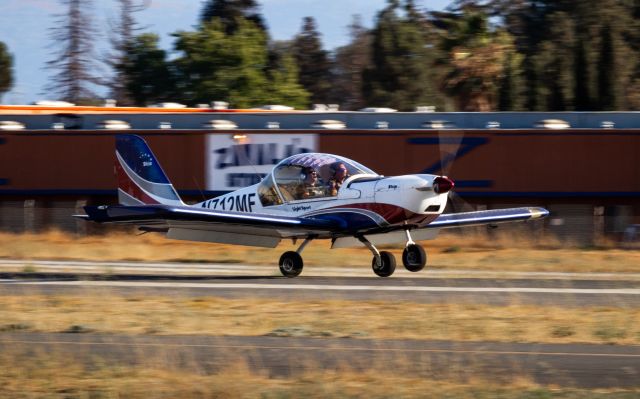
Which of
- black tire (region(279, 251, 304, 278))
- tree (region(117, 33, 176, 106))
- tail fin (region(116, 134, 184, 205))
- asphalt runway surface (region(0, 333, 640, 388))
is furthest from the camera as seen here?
tree (region(117, 33, 176, 106))

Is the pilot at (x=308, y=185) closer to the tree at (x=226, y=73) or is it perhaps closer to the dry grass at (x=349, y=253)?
the dry grass at (x=349, y=253)

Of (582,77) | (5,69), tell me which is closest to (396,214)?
(582,77)

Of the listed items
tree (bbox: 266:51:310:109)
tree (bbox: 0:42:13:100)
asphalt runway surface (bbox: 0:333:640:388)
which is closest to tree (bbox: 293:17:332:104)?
tree (bbox: 266:51:310:109)

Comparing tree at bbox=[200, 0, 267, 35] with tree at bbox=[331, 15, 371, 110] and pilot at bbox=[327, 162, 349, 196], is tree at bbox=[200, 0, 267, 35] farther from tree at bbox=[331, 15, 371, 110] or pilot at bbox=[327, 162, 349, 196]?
pilot at bbox=[327, 162, 349, 196]

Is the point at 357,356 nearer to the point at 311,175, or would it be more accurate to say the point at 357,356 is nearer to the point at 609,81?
the point at 311,175

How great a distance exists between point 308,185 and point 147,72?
58071 millimetres

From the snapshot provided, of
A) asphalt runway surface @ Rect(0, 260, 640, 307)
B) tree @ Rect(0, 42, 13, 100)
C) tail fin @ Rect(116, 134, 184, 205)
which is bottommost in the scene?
tree @ Rect(0, 42, 13, 100)

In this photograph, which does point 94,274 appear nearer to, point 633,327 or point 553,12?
point 633,327

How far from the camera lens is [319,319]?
1375cm

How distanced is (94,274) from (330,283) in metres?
5.35

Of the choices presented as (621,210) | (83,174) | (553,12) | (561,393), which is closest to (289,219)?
(561,393)

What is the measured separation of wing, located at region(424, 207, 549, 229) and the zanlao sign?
12.9m

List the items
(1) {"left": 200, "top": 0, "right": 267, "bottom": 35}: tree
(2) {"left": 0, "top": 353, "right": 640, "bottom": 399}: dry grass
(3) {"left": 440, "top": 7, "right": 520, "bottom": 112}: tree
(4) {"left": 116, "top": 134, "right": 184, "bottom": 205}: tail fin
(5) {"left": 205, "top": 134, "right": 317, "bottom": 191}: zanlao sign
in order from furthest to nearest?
→ (1) {"left": 200, "top": 0, "right": 267, "bottom": 35}: tree, (3) {"left": 440, "top": 7, "right": 520, "bottom": 112}: tree, (5) {"left": 205, "top": 134, "right": 317, "bottom": 191}: zanlao sign, (4) {"left": 116, "top": 134, "right": 184, "bottom": 205}: tail fin, (2) {"left": 0, "top": 353, "right": 640, "bottom": 399}: dry grass

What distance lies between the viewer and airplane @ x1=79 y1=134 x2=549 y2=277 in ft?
58.9
